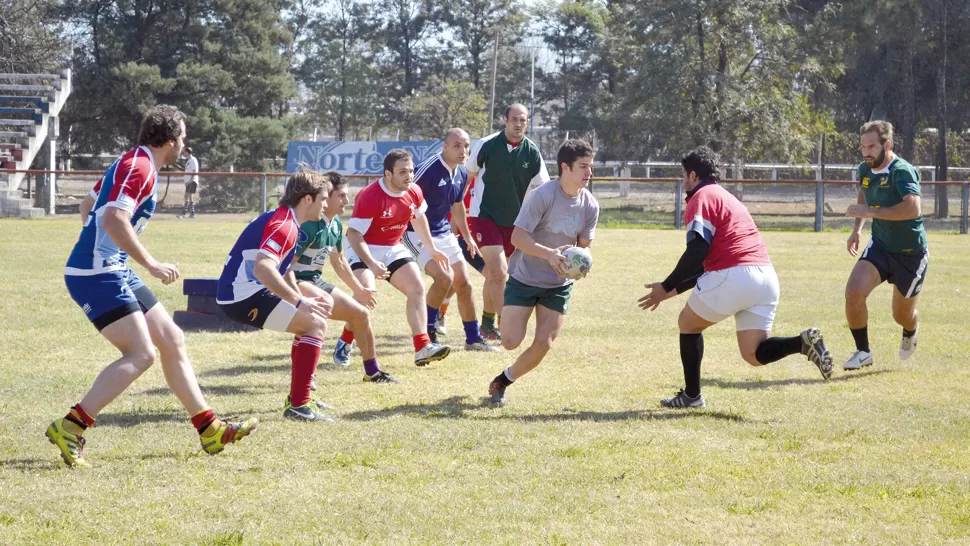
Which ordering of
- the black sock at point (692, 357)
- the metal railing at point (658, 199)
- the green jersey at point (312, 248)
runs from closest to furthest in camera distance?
the black sock at point (692, 357) → the green jersey at point (312, 248) → the metal railing at point (658, 199)

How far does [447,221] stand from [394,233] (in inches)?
45.5

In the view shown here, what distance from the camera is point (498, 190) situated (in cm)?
957

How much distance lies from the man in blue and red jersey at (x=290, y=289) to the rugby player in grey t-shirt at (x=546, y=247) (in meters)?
1.28

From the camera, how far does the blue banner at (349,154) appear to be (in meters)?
32.7

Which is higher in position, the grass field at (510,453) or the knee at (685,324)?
the knee at (685,324)

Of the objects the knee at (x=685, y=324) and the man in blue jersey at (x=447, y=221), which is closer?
the knee at (x=685, y=324)

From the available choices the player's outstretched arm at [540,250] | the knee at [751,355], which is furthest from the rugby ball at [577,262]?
the knee at [751,355]

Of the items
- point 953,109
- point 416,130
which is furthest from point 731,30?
point 416,130

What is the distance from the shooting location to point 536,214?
262 inches

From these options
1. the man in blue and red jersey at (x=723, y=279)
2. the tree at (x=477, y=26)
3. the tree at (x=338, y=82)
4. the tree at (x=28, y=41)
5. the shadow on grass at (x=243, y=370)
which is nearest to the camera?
the man in blue and red jersey at (x=723, y=279)

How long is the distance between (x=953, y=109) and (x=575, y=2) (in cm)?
2702

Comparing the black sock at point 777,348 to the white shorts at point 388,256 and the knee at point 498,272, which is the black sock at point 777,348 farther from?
the knee at point 498,272

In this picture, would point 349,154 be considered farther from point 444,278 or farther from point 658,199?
point 444,278

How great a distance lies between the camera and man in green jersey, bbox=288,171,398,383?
702cm
